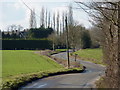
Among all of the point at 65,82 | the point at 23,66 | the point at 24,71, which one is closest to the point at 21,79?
the point at 65,82

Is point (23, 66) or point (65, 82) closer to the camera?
point (65, 82)

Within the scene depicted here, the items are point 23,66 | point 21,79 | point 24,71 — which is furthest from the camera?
point 23,66

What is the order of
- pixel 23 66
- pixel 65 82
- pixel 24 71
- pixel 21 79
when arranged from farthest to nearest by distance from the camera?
pixel 23 66 < pixel 24 71 < pixel 65 82 < pixel 21 79

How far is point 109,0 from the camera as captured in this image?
10.3 meters

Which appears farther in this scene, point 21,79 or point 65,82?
point 65,82

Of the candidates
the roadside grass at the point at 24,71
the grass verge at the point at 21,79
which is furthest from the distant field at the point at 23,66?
the grass verge at the point at 21,79

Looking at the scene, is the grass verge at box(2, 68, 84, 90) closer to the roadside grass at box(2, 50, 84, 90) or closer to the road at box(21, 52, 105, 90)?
the roadside grass at box(2, 50, 84, 90)

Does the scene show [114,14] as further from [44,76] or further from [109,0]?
[44,76]

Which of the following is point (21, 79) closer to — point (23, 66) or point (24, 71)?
point (24, 71)

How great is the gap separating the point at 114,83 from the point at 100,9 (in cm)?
325

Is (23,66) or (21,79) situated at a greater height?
(21,79)

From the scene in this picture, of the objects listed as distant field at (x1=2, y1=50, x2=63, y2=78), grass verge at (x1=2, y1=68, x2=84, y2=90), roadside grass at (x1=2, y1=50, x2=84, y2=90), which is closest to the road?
grass verge at (x1=2, y1=68, x2=84, y2=90)

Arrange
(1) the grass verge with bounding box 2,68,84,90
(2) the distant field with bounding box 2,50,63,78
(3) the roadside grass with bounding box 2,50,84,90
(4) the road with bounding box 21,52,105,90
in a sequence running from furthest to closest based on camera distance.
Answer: (2) the distant field with bounding box 2,50,63,78 → (4) the road with bounding box 21,52,105,90 → (3) the roadside grass with bounding box 2,50,84,90 → (1) the grass verge with bounding box 2,68,84,90

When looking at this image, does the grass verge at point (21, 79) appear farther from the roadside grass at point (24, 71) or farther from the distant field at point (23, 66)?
the distant field at point (23, 66)
